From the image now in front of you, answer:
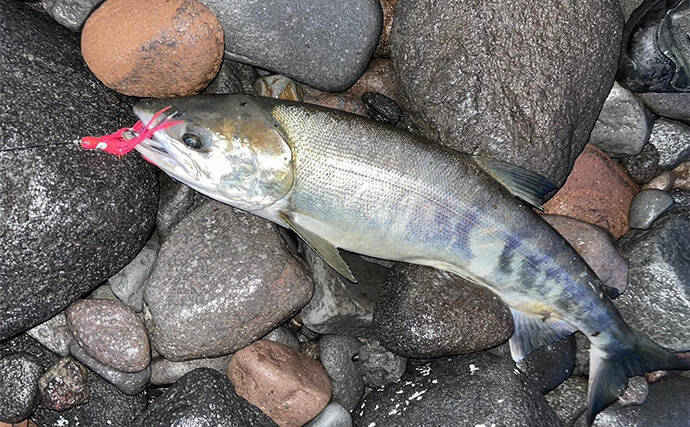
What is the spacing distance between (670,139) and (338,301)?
3.84 metres

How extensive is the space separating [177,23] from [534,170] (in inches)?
125

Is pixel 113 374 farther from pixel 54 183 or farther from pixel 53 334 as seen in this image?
pixel 54 183

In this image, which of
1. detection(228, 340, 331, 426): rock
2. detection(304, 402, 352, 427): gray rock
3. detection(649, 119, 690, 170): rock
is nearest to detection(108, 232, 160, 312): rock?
detection(228, 340, 331, 426): rock

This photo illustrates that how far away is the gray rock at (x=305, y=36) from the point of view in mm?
4770

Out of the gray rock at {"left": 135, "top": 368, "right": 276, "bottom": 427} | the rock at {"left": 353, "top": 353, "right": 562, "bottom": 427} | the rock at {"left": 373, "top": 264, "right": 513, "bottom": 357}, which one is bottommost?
the gray rock at {"left": 135, "top": 368, "right": 276, "bottom": 427}

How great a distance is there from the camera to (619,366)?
16.8 feet

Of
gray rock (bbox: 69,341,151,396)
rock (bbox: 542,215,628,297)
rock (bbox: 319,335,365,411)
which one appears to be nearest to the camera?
gray rock (bbox: 69,341,151,396)

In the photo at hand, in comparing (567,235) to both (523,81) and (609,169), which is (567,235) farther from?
(523,81)

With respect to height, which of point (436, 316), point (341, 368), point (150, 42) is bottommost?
point (341, 368)

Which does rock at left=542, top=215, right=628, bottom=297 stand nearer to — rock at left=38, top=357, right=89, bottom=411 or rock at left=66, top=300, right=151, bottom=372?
rock at left=66, top=300, right=151, bottom=372

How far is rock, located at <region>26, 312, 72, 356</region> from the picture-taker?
191 inches

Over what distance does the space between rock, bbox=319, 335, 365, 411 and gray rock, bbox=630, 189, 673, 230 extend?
121 inches

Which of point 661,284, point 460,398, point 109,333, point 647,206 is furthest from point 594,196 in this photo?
point 109,333

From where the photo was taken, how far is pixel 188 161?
4152 mm
